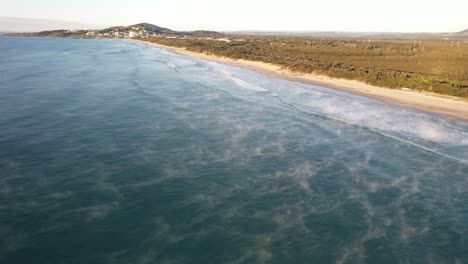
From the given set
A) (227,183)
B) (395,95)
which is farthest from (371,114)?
(227,183)

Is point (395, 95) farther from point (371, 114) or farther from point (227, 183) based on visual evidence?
point (227, 183)

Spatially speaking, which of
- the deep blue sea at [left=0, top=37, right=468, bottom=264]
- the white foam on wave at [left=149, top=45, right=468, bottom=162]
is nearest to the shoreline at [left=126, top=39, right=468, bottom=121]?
the white foam on wave at [left=149, top=45, right=468, bottom=162]

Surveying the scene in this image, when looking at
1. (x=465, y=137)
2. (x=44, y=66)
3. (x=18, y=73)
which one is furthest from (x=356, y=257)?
(x=44, y=66)

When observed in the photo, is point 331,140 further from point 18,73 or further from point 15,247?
point 18,73

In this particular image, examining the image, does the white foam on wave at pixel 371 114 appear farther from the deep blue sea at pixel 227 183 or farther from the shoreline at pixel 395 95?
the shoreline at pixel 395 95

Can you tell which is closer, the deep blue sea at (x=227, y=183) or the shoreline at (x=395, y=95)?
the deep blue sea at (x=227, y=183)

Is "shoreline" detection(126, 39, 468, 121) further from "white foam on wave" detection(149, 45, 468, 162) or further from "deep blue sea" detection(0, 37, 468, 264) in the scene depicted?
"deep blue sea" detection(0, 37, 468, 264)

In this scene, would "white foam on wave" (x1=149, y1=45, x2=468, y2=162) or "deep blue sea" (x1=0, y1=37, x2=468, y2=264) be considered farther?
"white foam on wave" (x1=149, y1=45, x2=468, y2=162)

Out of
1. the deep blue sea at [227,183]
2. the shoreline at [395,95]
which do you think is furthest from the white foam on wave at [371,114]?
the shoreline at [395,95]
